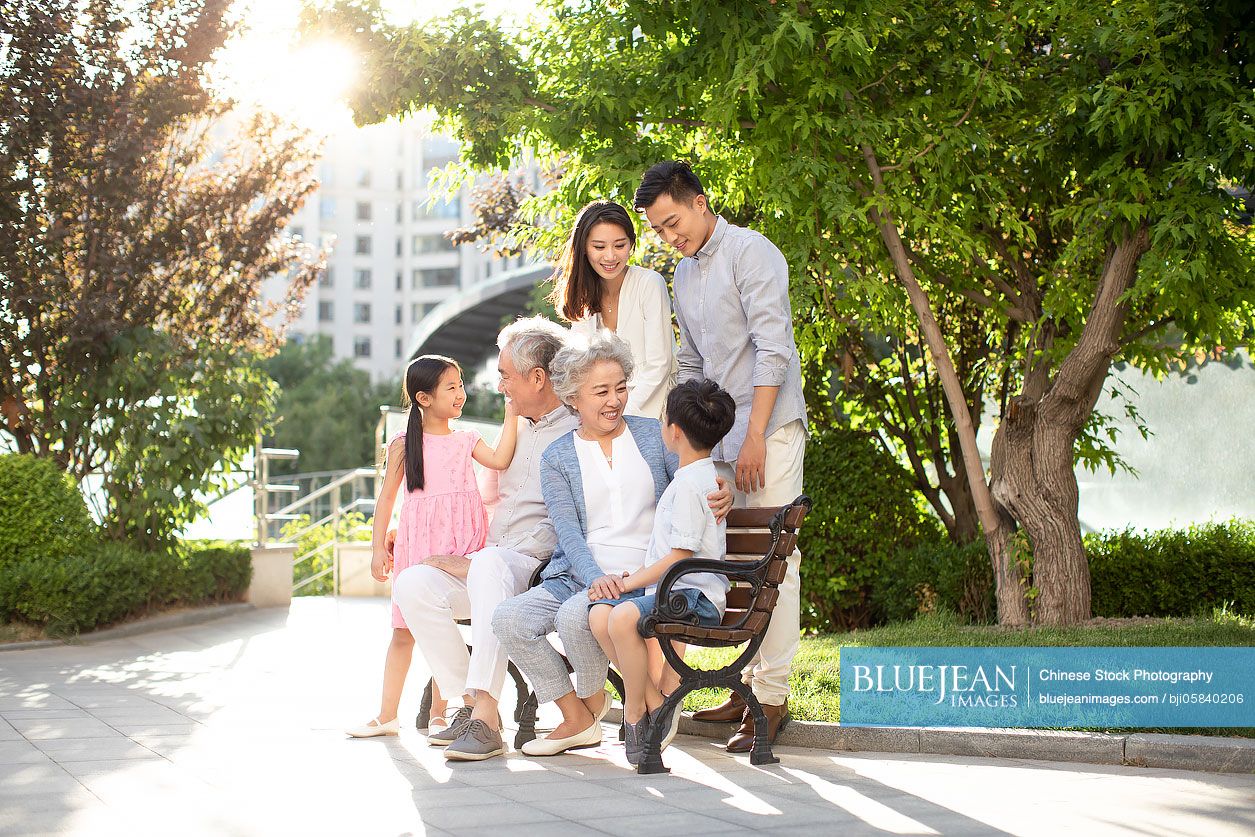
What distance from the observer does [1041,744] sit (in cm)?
524

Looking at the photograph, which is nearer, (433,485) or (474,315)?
(433,485)

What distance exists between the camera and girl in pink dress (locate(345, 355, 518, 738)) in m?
5.93

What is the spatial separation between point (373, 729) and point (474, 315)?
27.6 metres

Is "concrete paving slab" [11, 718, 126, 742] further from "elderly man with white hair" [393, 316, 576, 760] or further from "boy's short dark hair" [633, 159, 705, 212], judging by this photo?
"boy's short dark hair" [633, 159, 705, 212]

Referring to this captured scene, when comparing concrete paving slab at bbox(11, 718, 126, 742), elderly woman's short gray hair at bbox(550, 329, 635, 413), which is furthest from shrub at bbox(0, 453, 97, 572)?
elderly woman's short gray hair at bbox(550, 329, 635, 413)

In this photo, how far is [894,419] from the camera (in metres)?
11.0

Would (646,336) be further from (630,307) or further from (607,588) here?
(607,588)

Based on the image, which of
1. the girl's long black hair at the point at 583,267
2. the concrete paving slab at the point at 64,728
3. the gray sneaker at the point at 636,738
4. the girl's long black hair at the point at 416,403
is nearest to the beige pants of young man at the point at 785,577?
the gray sneaker at the point at 636,738

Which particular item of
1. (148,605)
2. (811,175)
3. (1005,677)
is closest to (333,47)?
(811,175)

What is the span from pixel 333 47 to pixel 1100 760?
21.6 ft

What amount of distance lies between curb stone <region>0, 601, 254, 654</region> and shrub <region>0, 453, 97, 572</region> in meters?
0.72

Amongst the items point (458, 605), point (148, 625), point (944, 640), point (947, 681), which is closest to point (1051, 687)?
point (947, 681)

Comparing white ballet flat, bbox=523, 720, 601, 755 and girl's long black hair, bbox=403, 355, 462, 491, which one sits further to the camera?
girl's long black hair, bbox=403, 355, 462, 491

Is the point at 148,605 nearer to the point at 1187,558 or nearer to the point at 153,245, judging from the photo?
the point at 153,245
